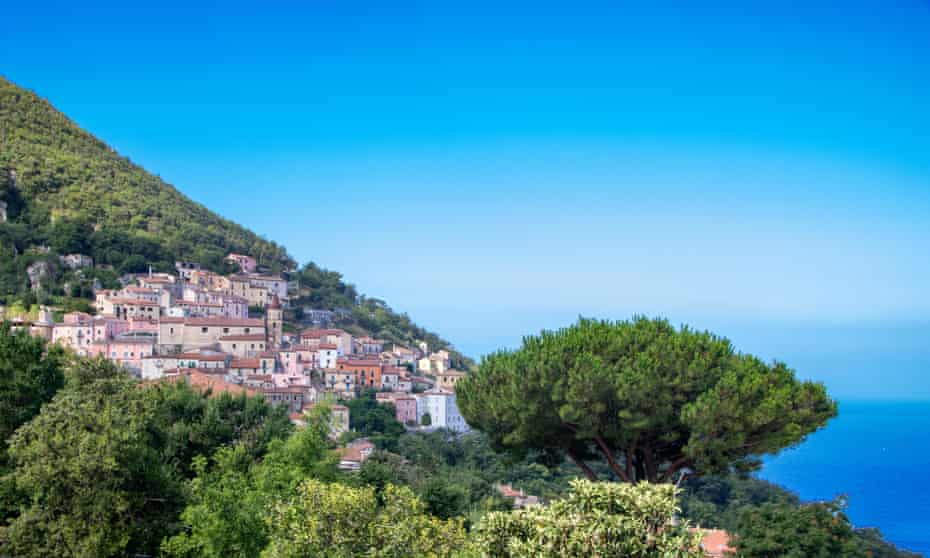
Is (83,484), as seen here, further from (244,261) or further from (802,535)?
(244,261)

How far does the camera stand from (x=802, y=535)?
13977 mm

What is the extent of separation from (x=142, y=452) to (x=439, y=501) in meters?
6.74

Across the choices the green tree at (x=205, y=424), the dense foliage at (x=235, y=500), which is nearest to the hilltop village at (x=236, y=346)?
the green tree at (x=205, y=424)

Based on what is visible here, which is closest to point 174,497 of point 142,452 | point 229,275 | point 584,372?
point 142,452

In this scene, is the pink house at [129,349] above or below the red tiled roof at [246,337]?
below

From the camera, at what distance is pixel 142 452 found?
41.9ft

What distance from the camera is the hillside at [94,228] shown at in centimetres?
5250

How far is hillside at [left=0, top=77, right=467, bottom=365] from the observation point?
52.5 metres

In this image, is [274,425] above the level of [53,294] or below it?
below

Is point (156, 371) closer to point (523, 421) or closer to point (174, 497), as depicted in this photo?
point (174, 497)

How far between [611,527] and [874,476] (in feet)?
226

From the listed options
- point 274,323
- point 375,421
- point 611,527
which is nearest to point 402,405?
point 375,421

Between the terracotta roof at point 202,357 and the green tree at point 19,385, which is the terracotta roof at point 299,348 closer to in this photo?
the terracotta roof at point 202,357

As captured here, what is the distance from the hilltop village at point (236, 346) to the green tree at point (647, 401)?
81.4 ft
